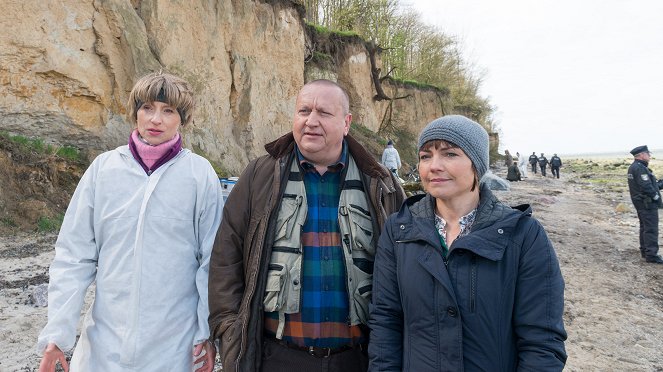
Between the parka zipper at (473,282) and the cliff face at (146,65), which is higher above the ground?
the cliff face at (146,65)

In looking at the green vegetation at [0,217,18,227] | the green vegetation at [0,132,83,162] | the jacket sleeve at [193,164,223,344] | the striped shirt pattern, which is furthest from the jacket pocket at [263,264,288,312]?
the green vegetation at [0,132,83,162]

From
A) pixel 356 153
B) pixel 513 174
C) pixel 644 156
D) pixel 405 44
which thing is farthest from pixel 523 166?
pixel 356 153

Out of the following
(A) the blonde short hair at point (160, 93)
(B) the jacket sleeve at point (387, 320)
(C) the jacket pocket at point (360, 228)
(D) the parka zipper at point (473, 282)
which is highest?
(A) the blonde short hair at point (160, 93)

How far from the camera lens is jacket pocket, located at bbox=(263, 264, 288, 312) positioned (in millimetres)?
2088

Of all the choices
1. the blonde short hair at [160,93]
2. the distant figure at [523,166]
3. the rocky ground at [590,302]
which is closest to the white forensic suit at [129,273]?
the blonde short hair at [160,93]

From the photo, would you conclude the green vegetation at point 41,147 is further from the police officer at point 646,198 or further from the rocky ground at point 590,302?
the police officer at point 646,198

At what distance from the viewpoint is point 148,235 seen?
2.06 metres

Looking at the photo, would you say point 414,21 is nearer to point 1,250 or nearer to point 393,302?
point 1,250

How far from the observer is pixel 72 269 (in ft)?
6.61

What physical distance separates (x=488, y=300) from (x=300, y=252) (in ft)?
3.07

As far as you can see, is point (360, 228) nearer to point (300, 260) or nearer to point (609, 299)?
point (300, 260)

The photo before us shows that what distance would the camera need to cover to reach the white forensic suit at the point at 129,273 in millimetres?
2000

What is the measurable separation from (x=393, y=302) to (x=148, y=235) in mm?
1247

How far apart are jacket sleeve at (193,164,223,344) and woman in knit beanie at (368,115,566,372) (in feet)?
2.88
